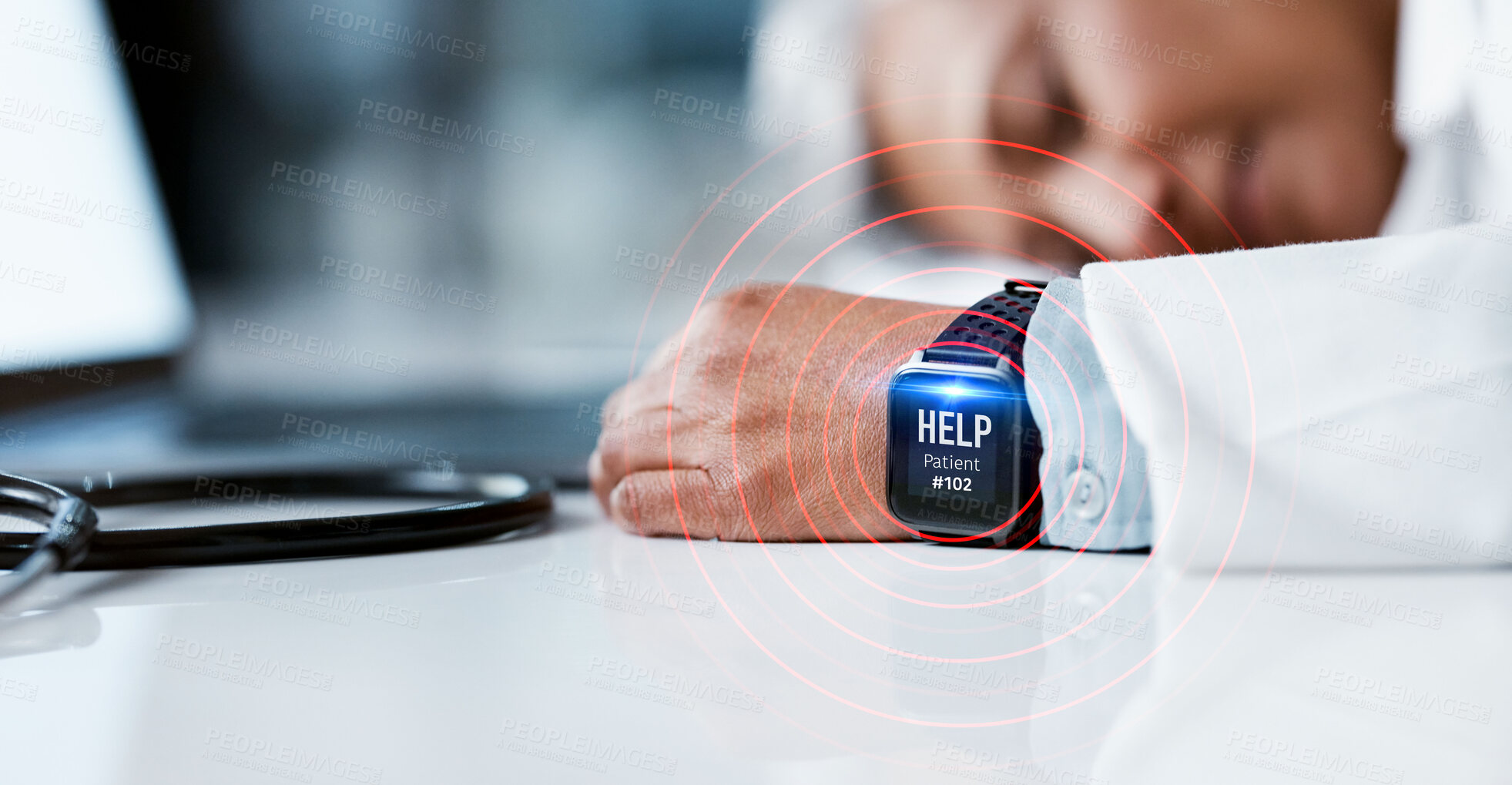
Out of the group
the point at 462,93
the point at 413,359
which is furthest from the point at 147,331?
the point at 462,93

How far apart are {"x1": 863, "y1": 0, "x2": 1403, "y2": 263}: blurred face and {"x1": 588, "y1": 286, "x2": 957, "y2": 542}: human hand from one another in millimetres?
347

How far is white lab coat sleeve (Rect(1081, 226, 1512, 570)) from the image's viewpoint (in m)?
0.41

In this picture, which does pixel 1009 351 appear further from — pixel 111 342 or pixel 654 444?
pixel 111 342

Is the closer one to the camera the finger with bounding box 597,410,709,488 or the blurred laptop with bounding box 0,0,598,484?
the finger with bounding box 597,410,709,488

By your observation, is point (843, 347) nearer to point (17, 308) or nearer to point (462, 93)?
point (462, 93)

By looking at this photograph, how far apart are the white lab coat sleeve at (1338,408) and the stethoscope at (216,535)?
1.13 feet

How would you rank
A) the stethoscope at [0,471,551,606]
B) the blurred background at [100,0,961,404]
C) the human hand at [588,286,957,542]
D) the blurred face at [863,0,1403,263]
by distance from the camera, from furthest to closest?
the blurred background at [100,0,961,404]
the blurred face at [863,0,1403,263]
the human hand at [588,286,957,542]
the stethoscope at [0,471,551,606]

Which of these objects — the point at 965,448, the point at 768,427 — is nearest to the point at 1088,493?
the point at 965,448

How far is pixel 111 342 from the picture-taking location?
0.91 metres

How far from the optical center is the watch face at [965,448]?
1.46 feet

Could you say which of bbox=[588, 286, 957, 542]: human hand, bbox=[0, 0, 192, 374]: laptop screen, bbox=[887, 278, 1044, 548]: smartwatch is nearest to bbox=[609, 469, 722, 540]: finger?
bbox=[588, 286, 957, 542]: human hand

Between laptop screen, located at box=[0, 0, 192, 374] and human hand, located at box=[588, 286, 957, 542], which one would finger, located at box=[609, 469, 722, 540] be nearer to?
human hand, located at box=[588, 286, 957, 542]

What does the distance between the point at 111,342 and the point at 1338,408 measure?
1.06m

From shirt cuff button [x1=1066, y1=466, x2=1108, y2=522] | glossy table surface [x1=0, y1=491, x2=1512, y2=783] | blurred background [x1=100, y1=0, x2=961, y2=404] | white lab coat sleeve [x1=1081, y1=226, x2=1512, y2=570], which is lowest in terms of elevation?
glossy table surface [x1=0, y1=491, x2=1512, y2=783]
